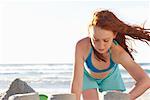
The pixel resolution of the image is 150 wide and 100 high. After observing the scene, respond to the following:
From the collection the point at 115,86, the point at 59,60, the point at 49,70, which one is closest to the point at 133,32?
the point at 115,86

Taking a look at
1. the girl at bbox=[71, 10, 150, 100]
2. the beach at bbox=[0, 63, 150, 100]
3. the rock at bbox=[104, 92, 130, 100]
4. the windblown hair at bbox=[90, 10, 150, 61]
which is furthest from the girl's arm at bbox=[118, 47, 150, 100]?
the beach at bbox=[0, 63, 150, 100]

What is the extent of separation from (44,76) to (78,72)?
1833 cm

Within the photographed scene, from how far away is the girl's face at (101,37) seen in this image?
3.38m

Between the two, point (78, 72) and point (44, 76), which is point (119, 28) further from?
point (44, 76)

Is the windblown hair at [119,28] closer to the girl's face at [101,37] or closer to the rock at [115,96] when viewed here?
the girl's face at [101,37]

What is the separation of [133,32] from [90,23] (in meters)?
0.68

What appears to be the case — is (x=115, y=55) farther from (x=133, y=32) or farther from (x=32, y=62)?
(x=32, y=62)

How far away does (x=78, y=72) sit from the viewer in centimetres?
366

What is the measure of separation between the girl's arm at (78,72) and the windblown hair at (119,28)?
0.50ft

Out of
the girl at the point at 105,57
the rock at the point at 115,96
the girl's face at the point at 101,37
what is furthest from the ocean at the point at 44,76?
the rock at the point at 115,96

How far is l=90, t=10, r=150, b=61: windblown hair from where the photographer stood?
11.1 ft

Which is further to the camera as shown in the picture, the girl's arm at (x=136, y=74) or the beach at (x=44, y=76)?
the beach at (x=44, y=76)

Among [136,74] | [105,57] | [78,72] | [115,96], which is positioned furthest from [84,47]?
[115,96]

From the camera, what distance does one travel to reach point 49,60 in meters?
28.8
